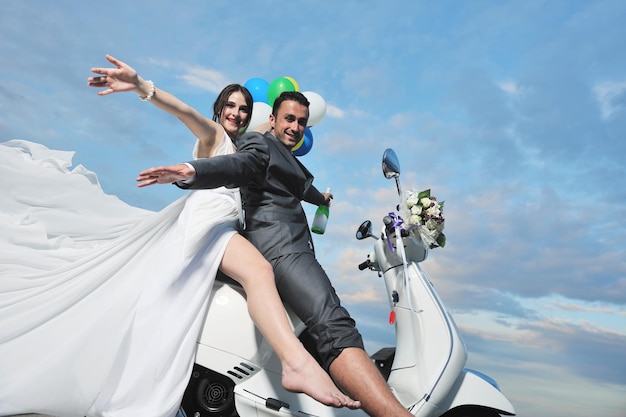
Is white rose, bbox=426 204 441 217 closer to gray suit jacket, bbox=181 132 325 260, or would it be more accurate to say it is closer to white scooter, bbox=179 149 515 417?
white scooter, bbox=179 149 515 417

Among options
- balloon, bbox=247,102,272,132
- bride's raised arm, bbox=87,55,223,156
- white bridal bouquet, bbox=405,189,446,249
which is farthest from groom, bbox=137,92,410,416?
balloon, bbox=247,102,272,132

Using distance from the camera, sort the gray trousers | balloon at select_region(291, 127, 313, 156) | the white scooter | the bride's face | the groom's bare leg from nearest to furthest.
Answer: the groom's bare leg
the gray trousers
the white scooter
the bride's face
balloon at select_region(291, 127, 313, 156)

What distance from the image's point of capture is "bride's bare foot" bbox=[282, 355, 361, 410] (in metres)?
1.77

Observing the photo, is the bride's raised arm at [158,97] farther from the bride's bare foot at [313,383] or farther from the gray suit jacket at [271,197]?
the bride's bare foot at [313,383]

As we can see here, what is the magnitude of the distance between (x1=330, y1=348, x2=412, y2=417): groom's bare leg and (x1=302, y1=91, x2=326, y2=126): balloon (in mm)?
2586

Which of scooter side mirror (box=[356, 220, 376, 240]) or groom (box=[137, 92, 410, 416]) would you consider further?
scooter side mirror (box=[356, 220, 376, 240])

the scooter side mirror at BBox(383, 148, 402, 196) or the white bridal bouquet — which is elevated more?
the scooter side mirror at BBox(383, 148, 402, 196)

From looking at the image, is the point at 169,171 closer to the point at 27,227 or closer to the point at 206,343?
the point at 206,343

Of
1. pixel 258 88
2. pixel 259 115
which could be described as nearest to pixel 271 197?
pixel 259 115

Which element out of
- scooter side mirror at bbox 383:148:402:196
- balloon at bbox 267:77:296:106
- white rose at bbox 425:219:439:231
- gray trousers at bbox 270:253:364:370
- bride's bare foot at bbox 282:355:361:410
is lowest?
bride's bare foot at bbox 282:355:361:410

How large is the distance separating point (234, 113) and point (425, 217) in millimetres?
1293

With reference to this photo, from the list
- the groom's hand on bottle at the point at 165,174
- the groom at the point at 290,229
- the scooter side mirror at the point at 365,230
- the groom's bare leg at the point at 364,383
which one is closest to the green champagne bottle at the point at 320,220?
the scooter side mirror at the point at 365,230

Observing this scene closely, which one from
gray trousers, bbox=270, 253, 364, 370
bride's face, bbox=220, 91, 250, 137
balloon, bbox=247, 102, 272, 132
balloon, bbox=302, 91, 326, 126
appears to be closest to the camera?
gray trousers, bbox=270, 253, 364, 370

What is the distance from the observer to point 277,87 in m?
3.93
